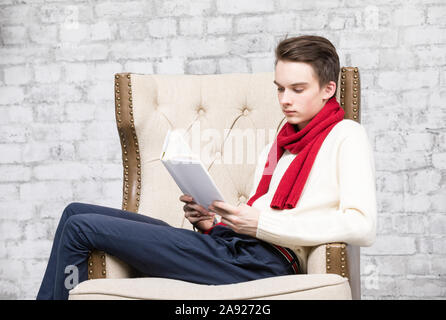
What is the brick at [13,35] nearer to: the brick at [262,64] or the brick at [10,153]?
the brick at [10,153]

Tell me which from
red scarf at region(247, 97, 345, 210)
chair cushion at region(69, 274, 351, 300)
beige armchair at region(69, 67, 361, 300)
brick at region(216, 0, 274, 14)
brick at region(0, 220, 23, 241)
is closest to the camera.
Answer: chair cushion at region(69, 274, 351, 300)

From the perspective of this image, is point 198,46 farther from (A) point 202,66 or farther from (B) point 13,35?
(B) point 13,35

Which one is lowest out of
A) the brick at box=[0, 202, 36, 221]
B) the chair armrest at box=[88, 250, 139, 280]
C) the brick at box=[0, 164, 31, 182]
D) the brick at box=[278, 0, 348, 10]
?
the chair armrest at box=[88, 250, 139, 280]

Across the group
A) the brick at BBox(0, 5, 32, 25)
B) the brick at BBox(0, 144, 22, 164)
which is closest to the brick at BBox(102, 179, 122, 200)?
the brick at BBox(0, 144, 22, 164)

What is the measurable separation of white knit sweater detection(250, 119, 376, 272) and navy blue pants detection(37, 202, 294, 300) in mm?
77

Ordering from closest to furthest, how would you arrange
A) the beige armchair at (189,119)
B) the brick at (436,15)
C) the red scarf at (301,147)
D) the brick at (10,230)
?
1. the red scarf at (301,147)
2. the beige armchair at (189,119)
3. the brick at (436,15)
4. the brick at (10,230)

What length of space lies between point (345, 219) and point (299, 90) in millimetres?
391

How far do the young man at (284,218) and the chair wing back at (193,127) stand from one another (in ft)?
0.91

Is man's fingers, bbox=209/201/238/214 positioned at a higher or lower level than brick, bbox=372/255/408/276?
higher

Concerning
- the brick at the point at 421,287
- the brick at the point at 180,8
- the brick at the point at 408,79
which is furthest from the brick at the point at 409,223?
the brick at the point at 180,8

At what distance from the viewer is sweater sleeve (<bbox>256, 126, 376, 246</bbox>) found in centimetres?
126

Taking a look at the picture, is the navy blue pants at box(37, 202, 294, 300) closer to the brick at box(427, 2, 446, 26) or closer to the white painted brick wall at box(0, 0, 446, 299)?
the white painted brick wall at box(0, 0, 446, 299)

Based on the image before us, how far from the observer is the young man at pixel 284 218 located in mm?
1274

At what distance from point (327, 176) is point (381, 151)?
1.10 meters
